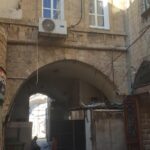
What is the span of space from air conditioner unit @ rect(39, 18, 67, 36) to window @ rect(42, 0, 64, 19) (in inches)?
31.4

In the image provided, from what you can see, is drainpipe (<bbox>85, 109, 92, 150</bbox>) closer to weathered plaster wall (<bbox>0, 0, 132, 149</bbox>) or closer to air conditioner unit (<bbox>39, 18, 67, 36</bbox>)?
weathered plaster wall (<bbox>0, 0, 132, 149</bbox>)

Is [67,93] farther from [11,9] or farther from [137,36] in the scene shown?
[11,9]

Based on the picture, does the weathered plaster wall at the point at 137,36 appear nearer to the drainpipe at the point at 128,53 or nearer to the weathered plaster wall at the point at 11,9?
the drainpipe at the point at 128,53

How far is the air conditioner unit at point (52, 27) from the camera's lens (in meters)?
9.93

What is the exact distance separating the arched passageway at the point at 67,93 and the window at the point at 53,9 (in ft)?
5.66

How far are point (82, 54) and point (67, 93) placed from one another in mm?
3832

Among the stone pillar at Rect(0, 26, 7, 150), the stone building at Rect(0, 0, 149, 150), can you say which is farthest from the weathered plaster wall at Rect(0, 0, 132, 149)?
the stone pillar at Rect(0, 26, 7, 150)

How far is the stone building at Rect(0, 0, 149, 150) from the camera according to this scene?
9.67 metres

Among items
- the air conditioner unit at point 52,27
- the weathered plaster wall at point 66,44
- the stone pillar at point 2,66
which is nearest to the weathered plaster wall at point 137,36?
the weathered plaster wall at point 66,44

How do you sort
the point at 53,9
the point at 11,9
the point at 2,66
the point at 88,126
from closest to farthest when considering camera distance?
the point at 2,66 → the point at 88,126 → the point at 11,9 → the point at 53,9

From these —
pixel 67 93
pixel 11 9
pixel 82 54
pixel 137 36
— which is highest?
pixel 11 9

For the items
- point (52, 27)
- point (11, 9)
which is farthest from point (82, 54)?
point (11, 9)

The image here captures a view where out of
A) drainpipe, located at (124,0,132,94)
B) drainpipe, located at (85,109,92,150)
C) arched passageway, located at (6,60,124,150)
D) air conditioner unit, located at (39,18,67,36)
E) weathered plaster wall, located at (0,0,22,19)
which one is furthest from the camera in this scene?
arched passageway, located at (6,60,124,150)

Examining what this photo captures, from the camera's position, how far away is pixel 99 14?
11445 mm
